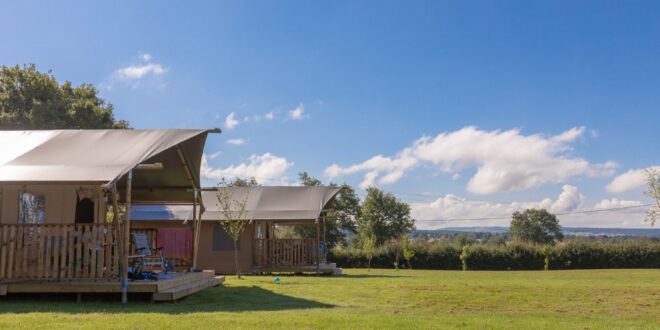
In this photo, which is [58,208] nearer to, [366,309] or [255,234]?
[366,309]

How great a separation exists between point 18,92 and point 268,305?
85.1 feet

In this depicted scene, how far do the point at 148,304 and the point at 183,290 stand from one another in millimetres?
998

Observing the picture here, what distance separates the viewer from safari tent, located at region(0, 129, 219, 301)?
10328 millimetres

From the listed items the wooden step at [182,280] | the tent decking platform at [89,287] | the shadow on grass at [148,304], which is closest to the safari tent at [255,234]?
the wooden step at [182,280]

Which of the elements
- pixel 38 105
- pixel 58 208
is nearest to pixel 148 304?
pixel 58 208

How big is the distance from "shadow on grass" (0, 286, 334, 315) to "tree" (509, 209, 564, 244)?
295ft

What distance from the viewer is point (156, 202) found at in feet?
55.9

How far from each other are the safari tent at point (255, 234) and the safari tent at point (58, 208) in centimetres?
1049

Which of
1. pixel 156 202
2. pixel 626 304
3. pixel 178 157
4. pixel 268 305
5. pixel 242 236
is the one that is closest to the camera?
pixel 268 305

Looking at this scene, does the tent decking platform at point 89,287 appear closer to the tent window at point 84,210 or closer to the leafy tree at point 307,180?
the tent window at point 84,210

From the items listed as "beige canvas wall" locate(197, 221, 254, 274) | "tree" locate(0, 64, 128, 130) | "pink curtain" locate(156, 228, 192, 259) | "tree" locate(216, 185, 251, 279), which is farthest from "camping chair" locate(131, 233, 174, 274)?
"tree" locate(0, 64, 128, 130)

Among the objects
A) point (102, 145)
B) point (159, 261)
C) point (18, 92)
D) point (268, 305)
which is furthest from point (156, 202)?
point (18, 92)

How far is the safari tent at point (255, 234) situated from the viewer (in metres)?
23.3

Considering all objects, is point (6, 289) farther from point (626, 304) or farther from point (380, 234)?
point (380, 234)
